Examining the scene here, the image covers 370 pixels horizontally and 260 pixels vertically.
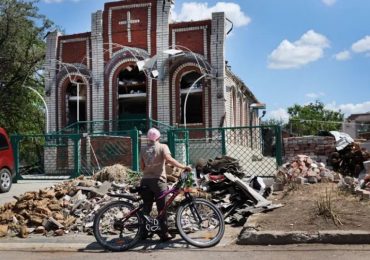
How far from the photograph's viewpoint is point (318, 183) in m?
11.9

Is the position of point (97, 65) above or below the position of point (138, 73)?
above

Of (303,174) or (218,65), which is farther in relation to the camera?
(218,65)

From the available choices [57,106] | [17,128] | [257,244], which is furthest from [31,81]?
[257,244]

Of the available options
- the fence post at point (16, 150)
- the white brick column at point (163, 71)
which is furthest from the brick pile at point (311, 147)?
the fence post at point (16, 150)

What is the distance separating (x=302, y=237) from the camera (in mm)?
8023

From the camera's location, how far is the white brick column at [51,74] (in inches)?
942

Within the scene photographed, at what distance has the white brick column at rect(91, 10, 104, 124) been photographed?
75.3ft

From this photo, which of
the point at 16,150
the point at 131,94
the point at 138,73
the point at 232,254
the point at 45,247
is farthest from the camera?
the point at 138,73

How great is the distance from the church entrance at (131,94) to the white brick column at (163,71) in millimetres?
916

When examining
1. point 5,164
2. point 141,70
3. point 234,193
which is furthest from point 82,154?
point 234,193

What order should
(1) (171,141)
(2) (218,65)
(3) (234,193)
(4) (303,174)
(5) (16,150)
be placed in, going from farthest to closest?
(2) (218,65)
(5) (16,150)
(1) (171,141)
(4) (303,174)
(3) (234,193)

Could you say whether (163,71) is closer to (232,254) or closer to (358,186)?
(358,186)

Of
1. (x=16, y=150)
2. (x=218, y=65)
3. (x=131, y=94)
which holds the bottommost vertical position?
(x=16, y=150)

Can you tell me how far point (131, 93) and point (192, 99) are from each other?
2628 millimetres
